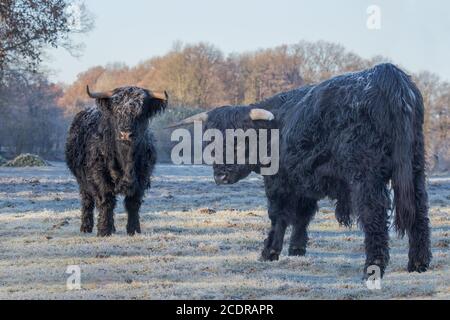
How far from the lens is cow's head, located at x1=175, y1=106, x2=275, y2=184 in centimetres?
890

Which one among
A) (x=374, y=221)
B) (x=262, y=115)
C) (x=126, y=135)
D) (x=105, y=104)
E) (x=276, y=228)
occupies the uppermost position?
(x=105, y=104)

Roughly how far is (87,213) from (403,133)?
20.0 feet

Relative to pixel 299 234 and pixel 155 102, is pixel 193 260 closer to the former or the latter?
pixel 299 234

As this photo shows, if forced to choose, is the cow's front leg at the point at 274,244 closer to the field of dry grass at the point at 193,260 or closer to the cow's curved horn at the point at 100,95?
the field of dry grass at the point at 193,260

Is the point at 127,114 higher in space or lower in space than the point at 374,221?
higher

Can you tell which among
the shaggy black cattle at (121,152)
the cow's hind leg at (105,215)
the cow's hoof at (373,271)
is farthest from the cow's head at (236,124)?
the cow's hind leg at (105,215)

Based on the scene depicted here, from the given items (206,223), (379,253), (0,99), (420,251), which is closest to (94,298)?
(379,253)

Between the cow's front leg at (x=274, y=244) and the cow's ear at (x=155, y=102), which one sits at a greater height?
the cow's ear at (x=155, y=102)

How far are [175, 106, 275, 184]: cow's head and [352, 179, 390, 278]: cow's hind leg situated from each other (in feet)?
6.51

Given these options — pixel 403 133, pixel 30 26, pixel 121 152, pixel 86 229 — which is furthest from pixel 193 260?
pixel 30 26

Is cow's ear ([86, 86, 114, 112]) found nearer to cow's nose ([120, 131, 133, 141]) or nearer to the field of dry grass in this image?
cow's nose ([120, 131, 133, 141])

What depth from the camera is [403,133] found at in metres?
7.19

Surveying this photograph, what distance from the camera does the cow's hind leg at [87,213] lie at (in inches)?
453

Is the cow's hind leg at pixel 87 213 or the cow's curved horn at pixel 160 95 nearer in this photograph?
the cow's curved horn at pixel 160 95
